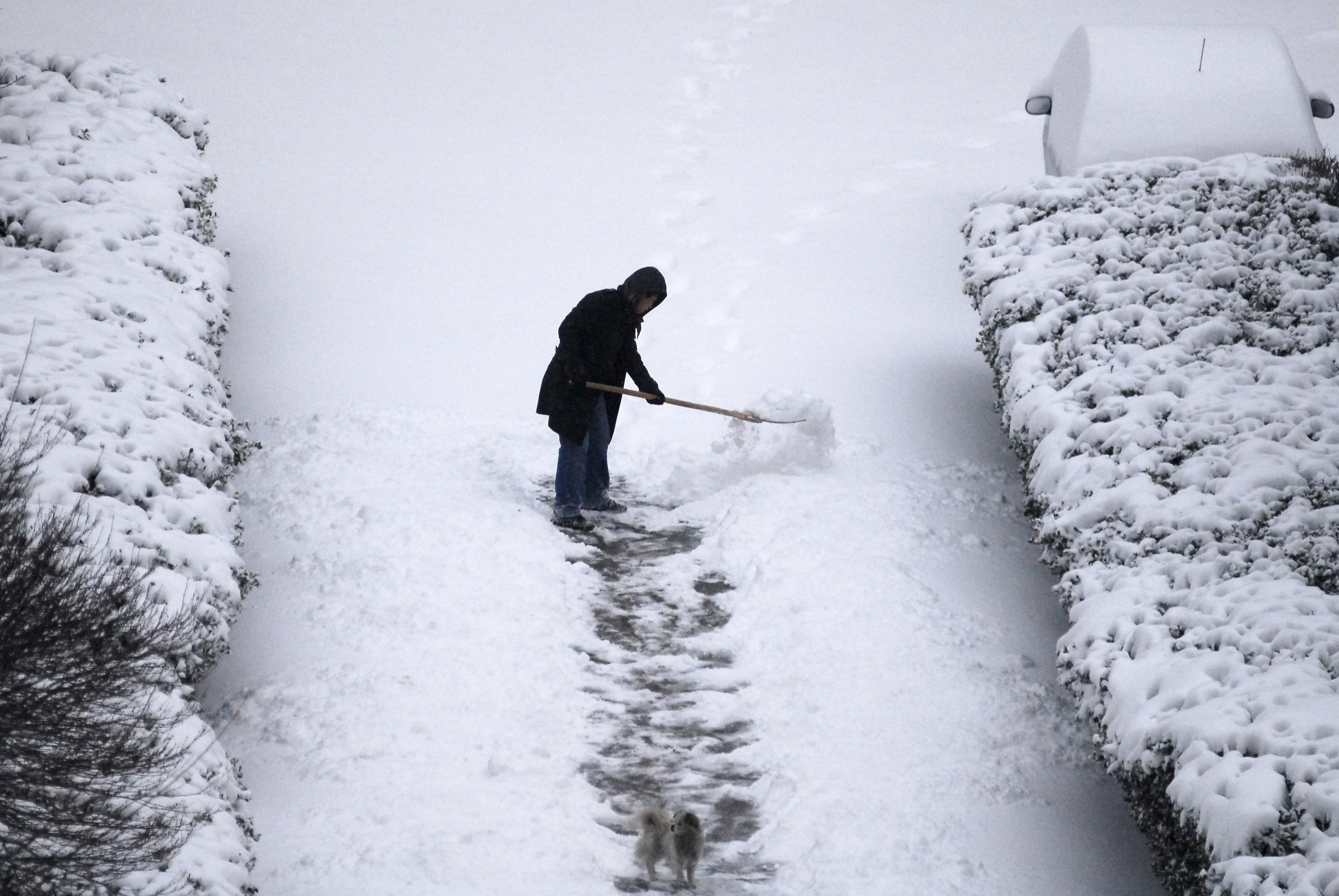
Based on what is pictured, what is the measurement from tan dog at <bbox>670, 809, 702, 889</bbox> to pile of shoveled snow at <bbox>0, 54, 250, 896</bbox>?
1571 millimetres

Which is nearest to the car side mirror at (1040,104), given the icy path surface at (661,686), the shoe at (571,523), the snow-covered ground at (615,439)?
the snow-covered ground at (615,439)

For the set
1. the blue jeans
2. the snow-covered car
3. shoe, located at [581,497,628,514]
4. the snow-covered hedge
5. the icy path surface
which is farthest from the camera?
the snow-covered car

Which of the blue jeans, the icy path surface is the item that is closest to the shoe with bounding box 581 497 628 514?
the blue jeans

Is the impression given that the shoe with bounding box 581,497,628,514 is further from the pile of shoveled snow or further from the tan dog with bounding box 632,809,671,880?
the tan dog with bounding box 632,809,671,880

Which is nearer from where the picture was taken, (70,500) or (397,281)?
(70,500)

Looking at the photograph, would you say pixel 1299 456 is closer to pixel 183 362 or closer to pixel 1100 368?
pixel 1100 368

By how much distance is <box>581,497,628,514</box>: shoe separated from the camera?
8.12 metres

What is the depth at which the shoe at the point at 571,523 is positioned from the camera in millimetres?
7758

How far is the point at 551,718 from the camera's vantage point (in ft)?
18.6

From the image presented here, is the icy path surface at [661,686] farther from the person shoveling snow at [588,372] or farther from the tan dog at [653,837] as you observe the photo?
the person shoveling snow at [588,372]

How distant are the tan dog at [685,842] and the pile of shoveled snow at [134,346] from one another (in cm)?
157

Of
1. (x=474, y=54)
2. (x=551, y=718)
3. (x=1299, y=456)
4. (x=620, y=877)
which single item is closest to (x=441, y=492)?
(x=551, y=718)

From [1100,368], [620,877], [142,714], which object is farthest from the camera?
[1100,368]

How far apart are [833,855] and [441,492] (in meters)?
4.05
